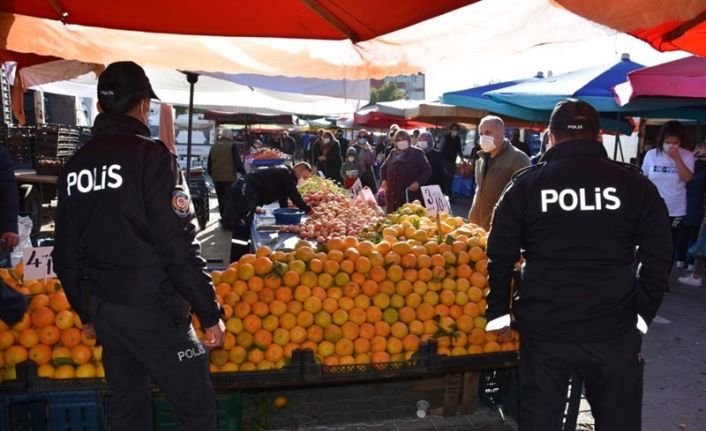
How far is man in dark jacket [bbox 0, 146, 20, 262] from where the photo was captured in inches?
177

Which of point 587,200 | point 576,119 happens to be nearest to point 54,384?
point 587,200

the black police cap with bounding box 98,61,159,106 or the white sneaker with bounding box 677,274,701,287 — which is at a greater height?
the black police cap with bounding box 98,61,159,106

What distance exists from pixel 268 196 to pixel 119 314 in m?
4.83

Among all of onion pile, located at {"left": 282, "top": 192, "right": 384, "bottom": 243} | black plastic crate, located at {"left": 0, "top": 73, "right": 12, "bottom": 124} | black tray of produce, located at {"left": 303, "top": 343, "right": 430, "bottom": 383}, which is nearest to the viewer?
black tray of produce, located at {"left": 303, "top": 343, "right": 430, "bottom": 383}

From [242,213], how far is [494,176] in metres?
2.97

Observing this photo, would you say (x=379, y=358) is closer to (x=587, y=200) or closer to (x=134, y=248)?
(x=587, y=200)

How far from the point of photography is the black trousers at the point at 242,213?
7016mm

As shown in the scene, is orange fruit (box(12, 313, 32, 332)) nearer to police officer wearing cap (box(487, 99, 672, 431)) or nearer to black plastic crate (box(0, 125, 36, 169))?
police officer wearing cap (box(487, 99, 672, 431))

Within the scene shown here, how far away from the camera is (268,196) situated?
7.17 metres

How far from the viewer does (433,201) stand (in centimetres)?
517

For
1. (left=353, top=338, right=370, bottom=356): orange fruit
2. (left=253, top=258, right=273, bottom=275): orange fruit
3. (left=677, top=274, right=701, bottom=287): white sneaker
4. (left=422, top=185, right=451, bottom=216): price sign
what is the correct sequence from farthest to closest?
1. (left=677, top=274, right=701, bottom=287): white sneaker
2. (left=422, top=185, right=451, bottom=216): price sign
3. (left=253, top=258, right=273, bottom=275): orange fruit
4. (left=353, top=338, right=370, bottom=356): orange fruit

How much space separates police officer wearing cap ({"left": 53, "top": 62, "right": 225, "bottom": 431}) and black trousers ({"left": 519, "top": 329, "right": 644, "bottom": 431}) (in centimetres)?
142

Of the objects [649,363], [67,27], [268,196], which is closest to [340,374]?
[67,27]

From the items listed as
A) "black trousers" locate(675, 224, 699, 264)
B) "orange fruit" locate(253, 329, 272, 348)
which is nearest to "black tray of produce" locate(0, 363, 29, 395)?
"orange fruit" locate(253, 329, 272, 348)
